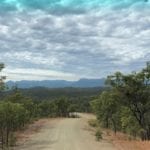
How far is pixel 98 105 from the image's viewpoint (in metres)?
51.5

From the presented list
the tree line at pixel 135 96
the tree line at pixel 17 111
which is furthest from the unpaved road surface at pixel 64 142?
the tree line at pixel 135 96

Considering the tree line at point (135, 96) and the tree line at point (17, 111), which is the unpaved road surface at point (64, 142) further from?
the tree line at point (135, 96)

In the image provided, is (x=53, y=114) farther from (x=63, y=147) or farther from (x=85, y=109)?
(x=63, y=147)

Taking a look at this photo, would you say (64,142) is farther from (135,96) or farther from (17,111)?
(135,96)

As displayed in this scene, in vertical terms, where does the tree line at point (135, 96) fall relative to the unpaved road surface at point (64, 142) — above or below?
above

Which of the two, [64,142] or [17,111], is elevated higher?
[17,111]

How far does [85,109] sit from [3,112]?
10173 cm

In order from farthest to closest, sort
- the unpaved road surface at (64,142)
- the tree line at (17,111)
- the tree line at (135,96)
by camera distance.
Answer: the tree line at (135,96)
the tree line at (17,111)
the unpaved road surface at (64,142)

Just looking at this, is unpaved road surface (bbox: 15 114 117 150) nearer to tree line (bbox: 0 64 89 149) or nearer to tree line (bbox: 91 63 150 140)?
tree line (bbox: 0 64 89 149)

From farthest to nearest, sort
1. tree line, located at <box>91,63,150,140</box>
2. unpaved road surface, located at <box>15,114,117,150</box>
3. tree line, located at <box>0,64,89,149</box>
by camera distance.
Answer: tree line, located at <box>91,63,150,140</box> < tree line, located at <box>0,64,89,149</box> < unpaved road surface, located at <box>15,114,117,150</box>

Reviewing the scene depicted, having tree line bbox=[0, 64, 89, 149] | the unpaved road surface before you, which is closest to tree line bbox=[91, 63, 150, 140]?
the unpaved road surface

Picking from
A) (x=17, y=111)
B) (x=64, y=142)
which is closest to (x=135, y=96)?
(x=64, y=142)

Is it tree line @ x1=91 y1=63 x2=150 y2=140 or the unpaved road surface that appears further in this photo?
tree line @ x1=91 y1=63 x2=150 y2=140

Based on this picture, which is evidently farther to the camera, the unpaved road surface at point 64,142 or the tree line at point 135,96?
the tree line at point 135,96
